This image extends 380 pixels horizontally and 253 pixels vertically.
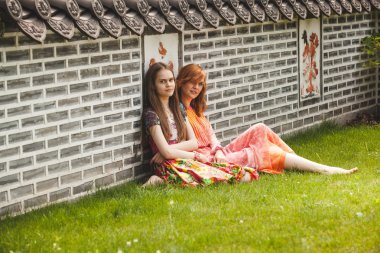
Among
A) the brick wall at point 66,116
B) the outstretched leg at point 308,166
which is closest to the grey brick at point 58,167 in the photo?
the brick wall at point 66,116

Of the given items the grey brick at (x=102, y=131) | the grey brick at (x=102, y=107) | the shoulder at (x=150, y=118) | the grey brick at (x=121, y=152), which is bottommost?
the grey brick at (x=121, y=152)

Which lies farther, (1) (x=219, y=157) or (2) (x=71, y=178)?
(1) (x=219, y=157)

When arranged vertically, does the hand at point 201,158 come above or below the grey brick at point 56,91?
below

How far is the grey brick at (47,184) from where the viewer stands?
7832 millimetres

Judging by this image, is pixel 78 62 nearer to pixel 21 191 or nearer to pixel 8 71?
pixel 8 71

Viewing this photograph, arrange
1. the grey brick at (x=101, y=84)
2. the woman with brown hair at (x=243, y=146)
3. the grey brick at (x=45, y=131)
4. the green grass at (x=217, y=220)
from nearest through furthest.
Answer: the green grass at (x=217, y=220) → the grey brick at (x=45, y=131) → the grey brick at (x=101, y=84) → the woman with brown hair at (x=243, y=146)

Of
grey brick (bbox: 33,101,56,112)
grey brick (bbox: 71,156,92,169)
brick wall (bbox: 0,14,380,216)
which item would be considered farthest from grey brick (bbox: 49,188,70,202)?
grey brick (bbox: 33,101,56,112)

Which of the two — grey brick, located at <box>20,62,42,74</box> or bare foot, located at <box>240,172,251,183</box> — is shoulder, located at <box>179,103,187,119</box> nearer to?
bare foot, located at <box>240,172,251,183</box>

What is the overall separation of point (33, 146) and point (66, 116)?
1.54 ft

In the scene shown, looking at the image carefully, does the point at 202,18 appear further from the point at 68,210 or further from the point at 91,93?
the point at 68,210

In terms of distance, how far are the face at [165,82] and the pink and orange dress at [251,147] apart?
1.92 feet

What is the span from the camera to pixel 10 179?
7.52 m

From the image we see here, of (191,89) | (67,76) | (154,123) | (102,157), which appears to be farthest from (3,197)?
(191,89)

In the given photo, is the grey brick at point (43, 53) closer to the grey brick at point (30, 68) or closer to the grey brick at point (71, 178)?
the grey brick at point (30, 68)
